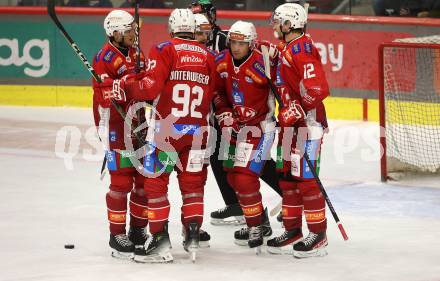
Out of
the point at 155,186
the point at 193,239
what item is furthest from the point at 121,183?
the point at 193,239

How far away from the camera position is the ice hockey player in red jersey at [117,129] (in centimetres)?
625

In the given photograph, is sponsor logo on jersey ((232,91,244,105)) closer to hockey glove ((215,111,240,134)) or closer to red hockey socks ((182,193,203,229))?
hockey glove ((215,111,240,134))

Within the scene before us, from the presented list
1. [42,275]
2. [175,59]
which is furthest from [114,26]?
[42,275]

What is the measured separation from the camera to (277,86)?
6352mm

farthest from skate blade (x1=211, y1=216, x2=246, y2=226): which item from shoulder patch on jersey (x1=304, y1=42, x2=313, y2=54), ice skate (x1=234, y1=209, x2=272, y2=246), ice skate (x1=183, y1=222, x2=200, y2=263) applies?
shoulder patch on jersey (x1=304, y1=42, x2=313, y2=54)

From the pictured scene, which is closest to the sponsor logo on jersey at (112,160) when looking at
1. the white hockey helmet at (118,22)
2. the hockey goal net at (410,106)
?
the white hockey helmet at (118,22)

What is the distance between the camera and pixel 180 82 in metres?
6.06

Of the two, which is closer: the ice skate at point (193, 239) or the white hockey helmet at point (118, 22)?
the ice skate at point (193, 239)

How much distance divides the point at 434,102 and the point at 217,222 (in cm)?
340

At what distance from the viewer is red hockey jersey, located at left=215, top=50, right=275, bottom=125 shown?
20.9 feet

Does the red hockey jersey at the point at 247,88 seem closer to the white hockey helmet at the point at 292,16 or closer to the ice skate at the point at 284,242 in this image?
the white hockey helmet at the point at 292,16

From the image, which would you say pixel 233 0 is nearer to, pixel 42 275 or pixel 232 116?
pixel 232 116

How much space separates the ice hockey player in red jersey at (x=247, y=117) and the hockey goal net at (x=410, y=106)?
2.40 meters

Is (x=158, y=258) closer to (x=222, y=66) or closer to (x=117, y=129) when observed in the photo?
(x=117, y=129)
